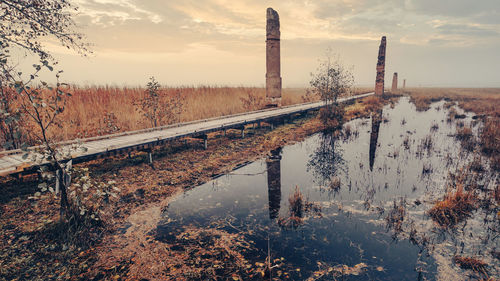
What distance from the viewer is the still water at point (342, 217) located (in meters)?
2.93

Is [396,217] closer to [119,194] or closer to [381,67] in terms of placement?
[119,194]

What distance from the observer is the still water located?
293 centimetres

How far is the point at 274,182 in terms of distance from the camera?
539cm

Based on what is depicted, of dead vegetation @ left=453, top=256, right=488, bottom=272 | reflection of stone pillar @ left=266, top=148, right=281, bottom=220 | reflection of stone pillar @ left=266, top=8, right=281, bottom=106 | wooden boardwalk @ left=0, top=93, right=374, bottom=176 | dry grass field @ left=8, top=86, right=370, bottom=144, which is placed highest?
reflection of stone pillar @ left=266, top=8, right=281, bottom=106

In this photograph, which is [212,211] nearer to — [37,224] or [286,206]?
[286,206]

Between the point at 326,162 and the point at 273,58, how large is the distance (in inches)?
299

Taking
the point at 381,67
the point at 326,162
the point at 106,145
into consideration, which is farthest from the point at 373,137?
the point at 381,67

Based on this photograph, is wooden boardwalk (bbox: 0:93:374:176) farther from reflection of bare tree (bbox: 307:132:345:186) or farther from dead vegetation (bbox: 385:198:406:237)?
dead vegetation (bbox: 385:198:406:237)

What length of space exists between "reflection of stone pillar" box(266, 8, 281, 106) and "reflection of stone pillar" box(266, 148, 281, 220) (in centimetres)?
619

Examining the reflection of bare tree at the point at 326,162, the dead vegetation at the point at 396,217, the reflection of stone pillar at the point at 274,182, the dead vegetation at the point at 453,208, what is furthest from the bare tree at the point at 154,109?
the dead vegetation at the point at 453,208

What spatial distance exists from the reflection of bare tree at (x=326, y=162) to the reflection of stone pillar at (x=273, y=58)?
204 inches

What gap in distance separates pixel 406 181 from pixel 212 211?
428cm

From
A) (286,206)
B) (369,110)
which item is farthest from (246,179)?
(369,110)

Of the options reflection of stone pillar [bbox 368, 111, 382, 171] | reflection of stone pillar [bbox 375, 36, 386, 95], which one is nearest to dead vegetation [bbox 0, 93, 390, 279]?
reflection of stone pillar [bbox 368, 111, 382, 171]
